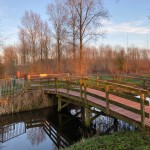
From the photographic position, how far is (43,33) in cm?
2861

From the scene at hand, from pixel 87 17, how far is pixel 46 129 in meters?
14.4

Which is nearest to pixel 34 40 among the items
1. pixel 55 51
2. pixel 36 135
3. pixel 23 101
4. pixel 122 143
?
pixel 55 51

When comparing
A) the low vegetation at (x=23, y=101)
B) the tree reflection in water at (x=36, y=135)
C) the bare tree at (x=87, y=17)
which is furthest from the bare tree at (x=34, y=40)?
the tree reflection in water at (x=36, y=135)

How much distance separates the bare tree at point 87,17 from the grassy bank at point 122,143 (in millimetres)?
15345

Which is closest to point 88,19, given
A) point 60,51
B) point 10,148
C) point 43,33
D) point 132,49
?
point 60,51

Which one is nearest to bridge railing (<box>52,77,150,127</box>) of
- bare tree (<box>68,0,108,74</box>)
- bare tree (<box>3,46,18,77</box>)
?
bare tree (<box>68,0,108,74</box>)

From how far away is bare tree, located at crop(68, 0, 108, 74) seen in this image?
66.2 ft

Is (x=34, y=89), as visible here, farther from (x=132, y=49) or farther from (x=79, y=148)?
(x=132, y=49)

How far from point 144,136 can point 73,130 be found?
14.6 ft

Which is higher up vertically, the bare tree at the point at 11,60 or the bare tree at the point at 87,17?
the bare tree at the point at 87,17

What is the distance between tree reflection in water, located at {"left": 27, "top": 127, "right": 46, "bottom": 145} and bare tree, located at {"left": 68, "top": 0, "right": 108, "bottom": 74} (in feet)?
39.5

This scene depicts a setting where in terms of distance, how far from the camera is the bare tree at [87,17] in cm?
2017

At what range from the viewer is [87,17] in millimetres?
20750

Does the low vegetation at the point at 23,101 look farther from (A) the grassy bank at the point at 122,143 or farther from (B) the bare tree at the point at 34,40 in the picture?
(B) the bare tree at the point at 34,40
